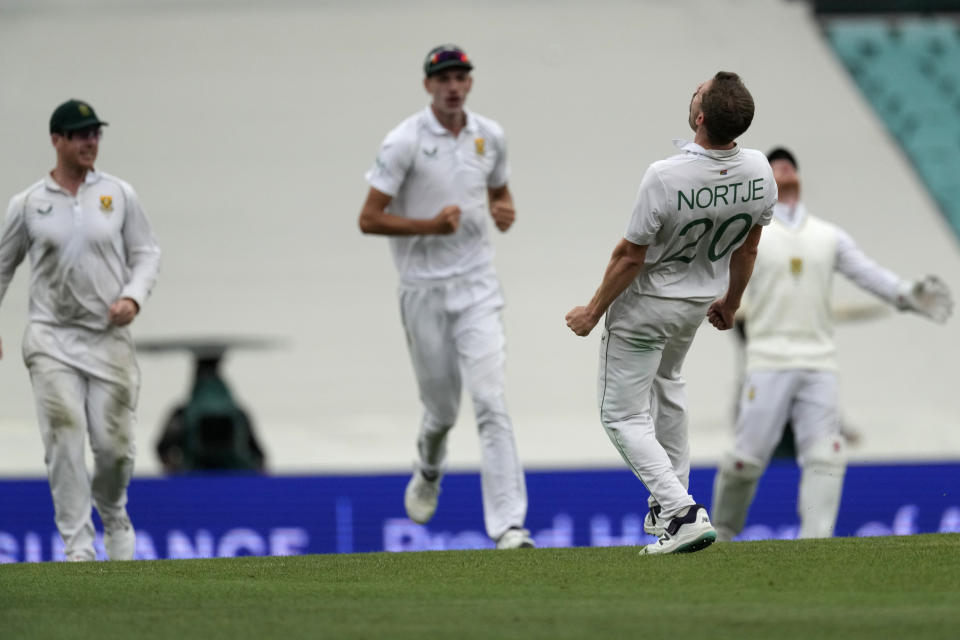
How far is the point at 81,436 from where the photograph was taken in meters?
7.97

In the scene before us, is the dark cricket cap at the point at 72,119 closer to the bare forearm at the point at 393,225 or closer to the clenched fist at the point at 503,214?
the bare forearm at the point at 393,225

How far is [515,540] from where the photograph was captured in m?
7.84

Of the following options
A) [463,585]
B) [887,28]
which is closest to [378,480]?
[463,585]

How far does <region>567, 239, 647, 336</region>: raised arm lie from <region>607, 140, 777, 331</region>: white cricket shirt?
0.17ft

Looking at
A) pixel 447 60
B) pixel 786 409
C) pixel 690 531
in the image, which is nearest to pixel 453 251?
pixel 447 60

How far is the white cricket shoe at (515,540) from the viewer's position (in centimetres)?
783

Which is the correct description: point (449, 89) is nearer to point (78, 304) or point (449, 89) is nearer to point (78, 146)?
point (78, 146)

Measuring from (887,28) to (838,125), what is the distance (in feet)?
8.55

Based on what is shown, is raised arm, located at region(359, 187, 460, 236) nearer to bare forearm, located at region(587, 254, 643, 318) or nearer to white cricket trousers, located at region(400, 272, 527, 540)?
white cricket trousers, located at region(400, 272, 527, 540)

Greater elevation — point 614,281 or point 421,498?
point 614,281

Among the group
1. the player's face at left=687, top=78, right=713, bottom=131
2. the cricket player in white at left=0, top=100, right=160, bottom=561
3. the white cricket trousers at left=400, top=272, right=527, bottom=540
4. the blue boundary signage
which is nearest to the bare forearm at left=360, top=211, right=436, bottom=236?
the white cricket trousers at left=400, top=272, right=527, bottom=540

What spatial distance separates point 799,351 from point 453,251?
2110 millimetres

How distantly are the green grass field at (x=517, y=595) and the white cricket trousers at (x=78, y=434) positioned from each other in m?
1.14

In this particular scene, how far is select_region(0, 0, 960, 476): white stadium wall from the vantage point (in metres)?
16.9
